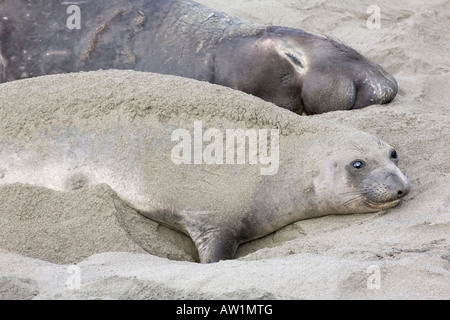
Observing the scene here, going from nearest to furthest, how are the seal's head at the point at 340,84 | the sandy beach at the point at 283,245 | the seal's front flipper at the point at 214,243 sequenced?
1. the sandy beach at the point at 283,245
2. the seal's front flipper at the point at 214,243
3. the seal's head at the point at 340,84

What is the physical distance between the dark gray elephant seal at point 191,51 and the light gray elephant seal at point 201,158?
1.07 meters

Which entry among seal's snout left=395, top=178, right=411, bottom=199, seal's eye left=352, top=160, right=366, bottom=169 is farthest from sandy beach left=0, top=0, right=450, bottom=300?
seal's eye left=352, top=160, right=366, bottom=169

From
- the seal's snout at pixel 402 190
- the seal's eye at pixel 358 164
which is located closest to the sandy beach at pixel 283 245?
the seal's snout at pixel 402 190

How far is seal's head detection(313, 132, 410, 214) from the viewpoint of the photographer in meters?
3.69

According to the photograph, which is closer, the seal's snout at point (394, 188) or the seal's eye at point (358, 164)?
the seal's snout at point (394, 188)

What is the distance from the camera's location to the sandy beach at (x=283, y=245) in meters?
2.59

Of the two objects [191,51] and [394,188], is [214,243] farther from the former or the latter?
[191,51]

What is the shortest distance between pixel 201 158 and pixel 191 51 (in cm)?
151

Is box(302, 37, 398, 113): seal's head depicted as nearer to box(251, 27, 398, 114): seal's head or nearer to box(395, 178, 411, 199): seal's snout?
box(251, 27, 398, 114): seal's head

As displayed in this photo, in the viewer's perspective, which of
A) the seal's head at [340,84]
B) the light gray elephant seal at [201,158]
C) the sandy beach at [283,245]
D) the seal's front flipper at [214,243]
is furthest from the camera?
the seal's head at [340,84]

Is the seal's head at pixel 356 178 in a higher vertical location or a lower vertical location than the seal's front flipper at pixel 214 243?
higher

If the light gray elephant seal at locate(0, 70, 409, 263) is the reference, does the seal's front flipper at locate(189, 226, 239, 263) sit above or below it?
below

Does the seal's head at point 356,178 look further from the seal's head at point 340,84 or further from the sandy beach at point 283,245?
the seal's head at point 340,84

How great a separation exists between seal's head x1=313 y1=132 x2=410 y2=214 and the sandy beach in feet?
0.21
